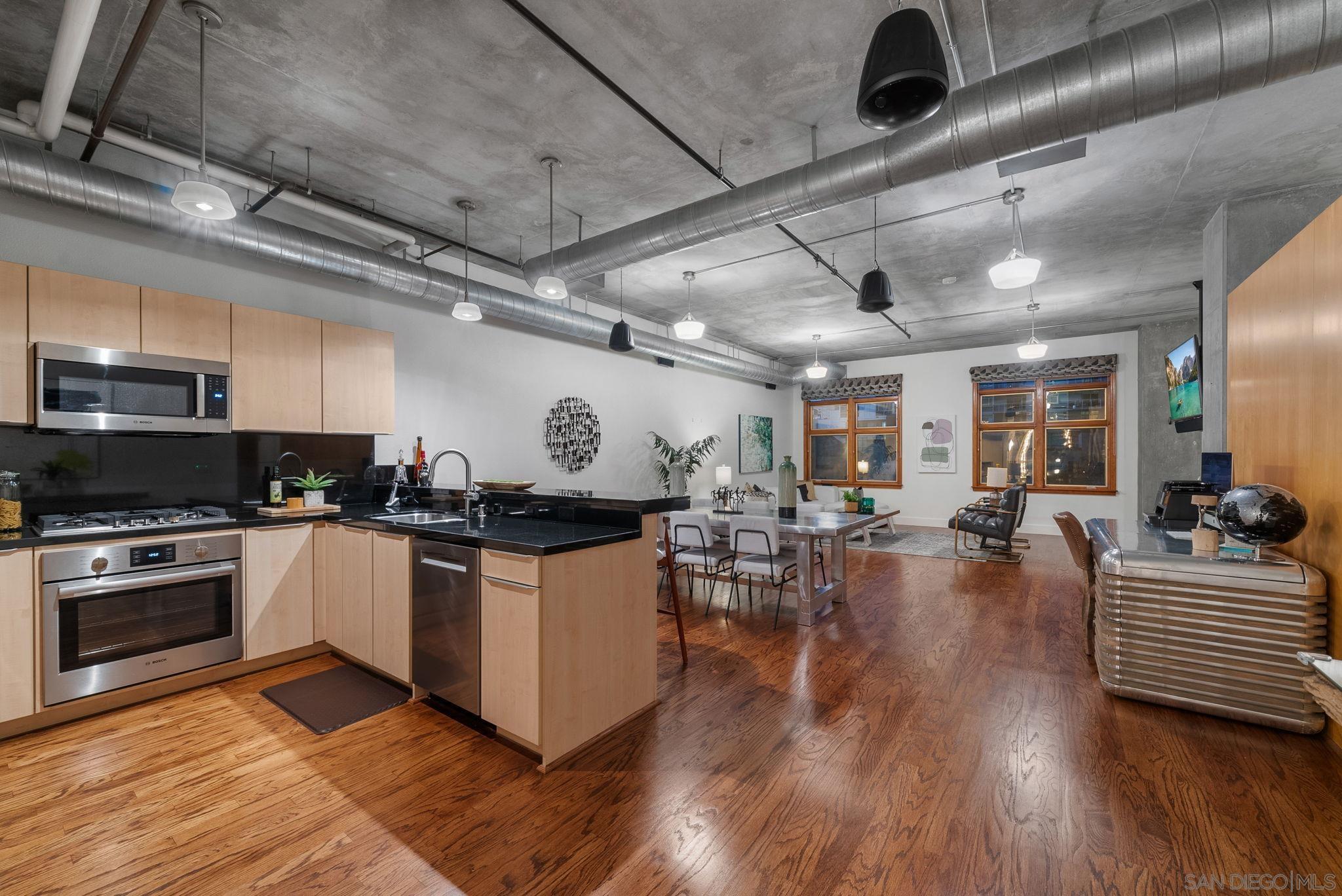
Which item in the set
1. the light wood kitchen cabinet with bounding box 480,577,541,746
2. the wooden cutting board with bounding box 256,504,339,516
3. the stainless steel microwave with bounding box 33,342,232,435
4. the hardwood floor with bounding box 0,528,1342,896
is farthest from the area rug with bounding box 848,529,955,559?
the stainless steel microwave with bounding box 33,342,232,435

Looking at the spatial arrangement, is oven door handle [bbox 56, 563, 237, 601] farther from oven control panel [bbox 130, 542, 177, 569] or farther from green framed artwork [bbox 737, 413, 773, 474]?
green framed artwork [bbox 737, 413, 773, 474]

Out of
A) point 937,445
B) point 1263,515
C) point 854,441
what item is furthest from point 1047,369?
point 1263,515

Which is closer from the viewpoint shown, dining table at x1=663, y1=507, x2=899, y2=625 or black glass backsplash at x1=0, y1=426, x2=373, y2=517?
black glass backsplash at x1=0, y1=426, x2=373, y2=517

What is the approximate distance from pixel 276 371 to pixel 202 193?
1.60 metres

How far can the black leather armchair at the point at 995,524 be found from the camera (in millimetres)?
6785

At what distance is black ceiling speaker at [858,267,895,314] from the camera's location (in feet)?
13.9

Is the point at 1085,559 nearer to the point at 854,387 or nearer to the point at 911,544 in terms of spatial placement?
the point at 911,544

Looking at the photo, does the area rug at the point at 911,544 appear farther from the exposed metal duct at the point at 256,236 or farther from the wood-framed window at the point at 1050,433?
the exposed metal duct at the point at 256,236

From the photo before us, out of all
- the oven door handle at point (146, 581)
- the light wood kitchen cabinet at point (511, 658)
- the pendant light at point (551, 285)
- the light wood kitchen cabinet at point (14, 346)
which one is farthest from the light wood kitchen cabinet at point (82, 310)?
the light wood kitchen cabinet at point (511, 658)

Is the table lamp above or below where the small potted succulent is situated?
below

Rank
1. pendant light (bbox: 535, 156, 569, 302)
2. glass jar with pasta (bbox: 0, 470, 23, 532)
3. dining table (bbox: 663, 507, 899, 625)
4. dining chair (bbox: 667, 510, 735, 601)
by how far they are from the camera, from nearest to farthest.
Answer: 1. glass jar with pasta (bbox: 0, 470, 23, 532)
2. pendant light (bbox: 535, 156, 569, 302)
3. dining table (bbox: 663, 507, 899, 625)
4. dining chair (bbox: 667, 510, 735, 601)

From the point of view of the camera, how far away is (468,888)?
5.62 feet

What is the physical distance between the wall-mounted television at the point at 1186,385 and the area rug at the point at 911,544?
2.77 meters

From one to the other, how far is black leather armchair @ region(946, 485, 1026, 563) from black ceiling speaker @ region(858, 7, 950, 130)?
241 inches
